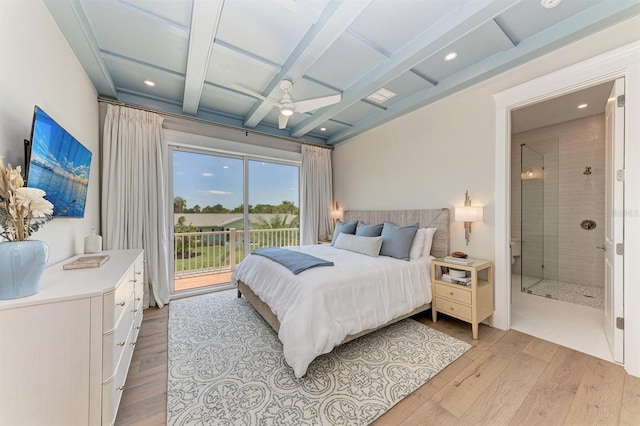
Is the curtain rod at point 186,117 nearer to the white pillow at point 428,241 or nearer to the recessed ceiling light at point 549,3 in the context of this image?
the white pillow at point 428,241

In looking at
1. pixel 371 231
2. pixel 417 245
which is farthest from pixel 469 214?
pixel 371 231

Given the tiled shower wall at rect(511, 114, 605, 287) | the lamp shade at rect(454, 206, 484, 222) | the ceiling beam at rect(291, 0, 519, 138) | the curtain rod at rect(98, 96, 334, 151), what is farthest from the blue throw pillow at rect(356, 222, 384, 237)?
the tiled shower wall at rect(511, 114, 605, 287)

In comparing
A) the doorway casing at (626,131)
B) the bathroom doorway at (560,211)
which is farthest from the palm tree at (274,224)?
the bathroom doorway at (560,211)

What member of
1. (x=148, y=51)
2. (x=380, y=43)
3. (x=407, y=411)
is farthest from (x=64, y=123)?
(x=407, y=411)

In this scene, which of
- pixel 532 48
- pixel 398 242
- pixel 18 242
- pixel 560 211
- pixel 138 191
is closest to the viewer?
pixel 18 242

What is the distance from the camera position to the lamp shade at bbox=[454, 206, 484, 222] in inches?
107

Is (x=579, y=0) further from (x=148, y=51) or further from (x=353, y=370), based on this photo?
(x=148, y=51)

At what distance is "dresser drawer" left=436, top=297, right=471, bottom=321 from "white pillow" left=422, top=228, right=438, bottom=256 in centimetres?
60

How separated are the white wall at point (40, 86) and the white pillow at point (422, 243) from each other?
3.57m

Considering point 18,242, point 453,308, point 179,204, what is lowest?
point 453,308

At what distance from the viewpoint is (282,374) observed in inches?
74.8

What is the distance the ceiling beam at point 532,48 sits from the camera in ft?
6.11

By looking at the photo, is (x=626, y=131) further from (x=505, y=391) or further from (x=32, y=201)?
(x=32, y=201)

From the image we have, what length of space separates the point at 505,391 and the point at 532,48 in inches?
119
